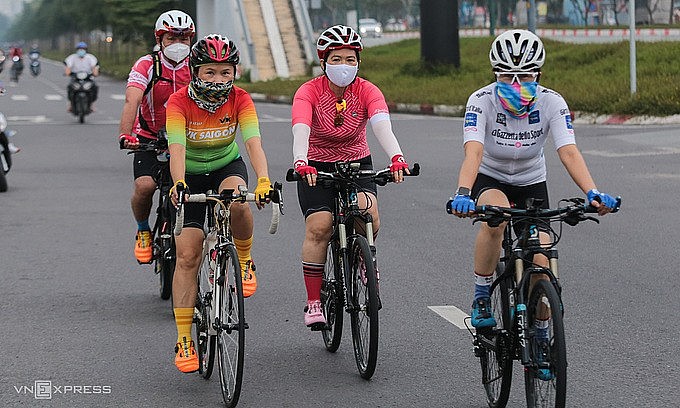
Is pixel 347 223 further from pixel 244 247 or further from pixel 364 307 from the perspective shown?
pixel 244 247

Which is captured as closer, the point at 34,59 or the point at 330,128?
the point at 330,128

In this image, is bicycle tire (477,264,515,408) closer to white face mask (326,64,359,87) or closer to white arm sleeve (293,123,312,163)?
white arm sleeve (293,123,312,163)

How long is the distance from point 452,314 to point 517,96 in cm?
265

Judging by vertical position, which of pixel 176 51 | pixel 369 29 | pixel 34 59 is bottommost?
pixel 176 51

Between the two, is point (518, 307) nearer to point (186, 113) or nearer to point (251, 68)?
point (186, 113)

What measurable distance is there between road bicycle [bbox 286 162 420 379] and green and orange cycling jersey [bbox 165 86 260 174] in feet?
1.79

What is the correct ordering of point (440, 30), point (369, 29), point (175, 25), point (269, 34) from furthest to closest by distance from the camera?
point (369, 29), point (269, 34), point (440, 30), point (175, 25)

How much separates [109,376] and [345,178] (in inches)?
65.2

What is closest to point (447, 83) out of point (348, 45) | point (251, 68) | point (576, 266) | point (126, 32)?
point (251, 68)

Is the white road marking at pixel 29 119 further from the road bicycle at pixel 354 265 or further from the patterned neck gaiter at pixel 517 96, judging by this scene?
the patterned neck gaiter at pixel 517 96

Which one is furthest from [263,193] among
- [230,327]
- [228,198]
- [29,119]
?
[29,119]

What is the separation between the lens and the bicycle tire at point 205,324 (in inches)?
264

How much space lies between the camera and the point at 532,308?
564 cm

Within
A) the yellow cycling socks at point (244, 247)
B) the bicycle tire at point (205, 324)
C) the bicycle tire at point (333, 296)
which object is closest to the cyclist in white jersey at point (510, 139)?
the bicycle tire at point (333, 296)
